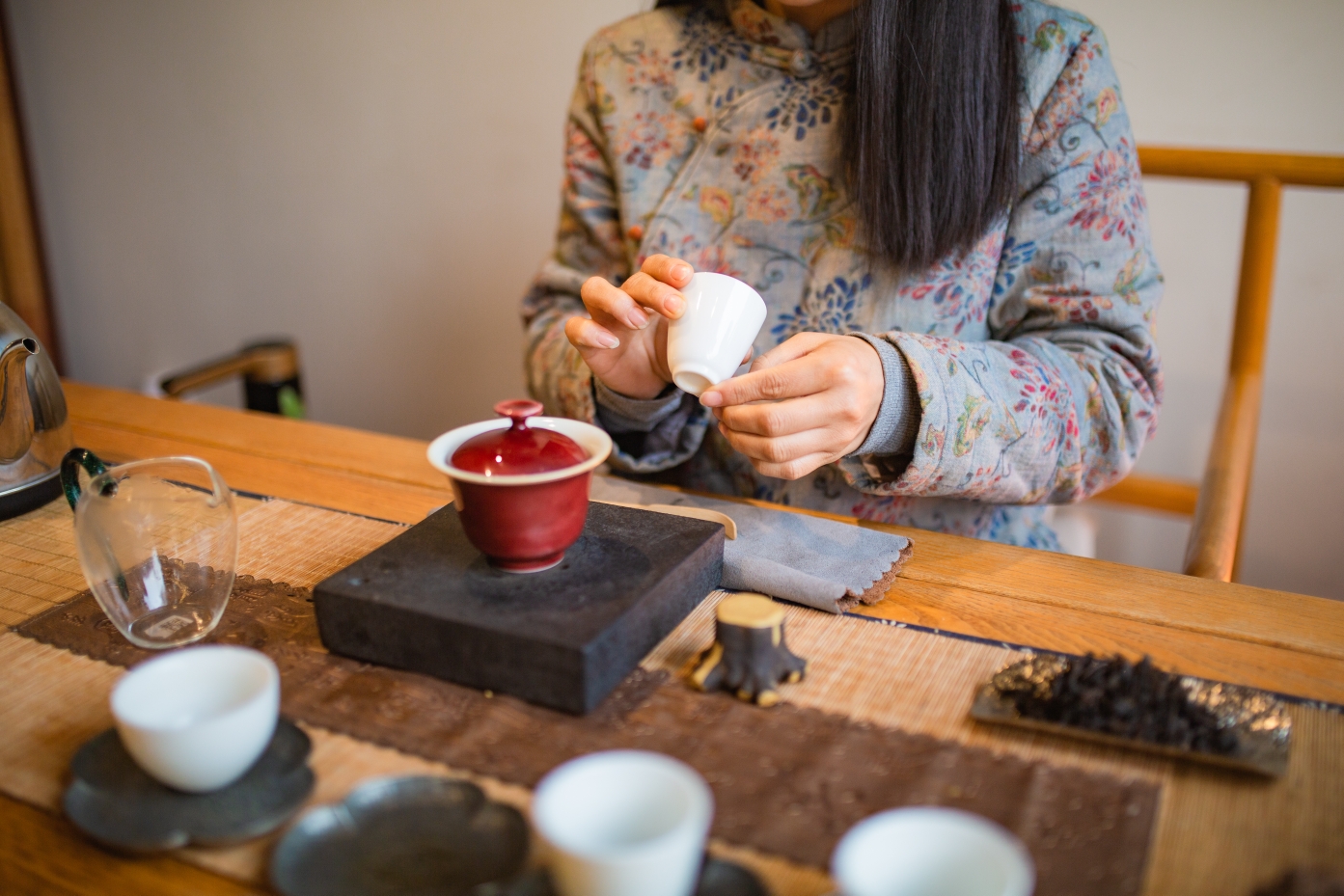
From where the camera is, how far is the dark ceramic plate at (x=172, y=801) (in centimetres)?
54

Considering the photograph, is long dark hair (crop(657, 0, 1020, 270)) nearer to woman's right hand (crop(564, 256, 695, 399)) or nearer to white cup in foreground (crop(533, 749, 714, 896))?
woman's right hand (crop(564, 256, 695, 399))

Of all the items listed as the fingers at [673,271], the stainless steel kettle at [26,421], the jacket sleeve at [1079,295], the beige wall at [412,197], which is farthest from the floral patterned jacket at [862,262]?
the beige wall at [412,197]

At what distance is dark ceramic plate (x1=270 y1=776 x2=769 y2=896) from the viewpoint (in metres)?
0.51

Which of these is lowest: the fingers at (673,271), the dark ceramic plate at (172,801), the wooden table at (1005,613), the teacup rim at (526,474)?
the wooden table at (1005,613)

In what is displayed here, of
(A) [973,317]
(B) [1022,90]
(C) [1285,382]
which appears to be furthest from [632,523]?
(C) [1285,382]

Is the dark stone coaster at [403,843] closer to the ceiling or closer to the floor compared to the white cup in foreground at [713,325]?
closer to the floor

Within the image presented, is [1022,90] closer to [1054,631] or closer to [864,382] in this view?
[864,382]

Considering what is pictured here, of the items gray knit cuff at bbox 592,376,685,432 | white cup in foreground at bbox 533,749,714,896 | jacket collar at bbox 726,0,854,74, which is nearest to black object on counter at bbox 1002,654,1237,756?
white cup in foreground at bbox 533,749,714,896

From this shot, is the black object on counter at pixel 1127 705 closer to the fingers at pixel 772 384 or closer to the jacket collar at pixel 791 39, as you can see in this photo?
the fingers at pixel 772 384

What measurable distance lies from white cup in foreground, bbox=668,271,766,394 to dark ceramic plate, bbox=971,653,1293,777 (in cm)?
34

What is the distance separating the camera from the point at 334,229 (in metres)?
2.36

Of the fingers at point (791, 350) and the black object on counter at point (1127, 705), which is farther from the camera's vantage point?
the fingers at point (791, 350)

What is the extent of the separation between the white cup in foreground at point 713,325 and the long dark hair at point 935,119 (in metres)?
0.32

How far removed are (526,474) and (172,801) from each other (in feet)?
0.98
